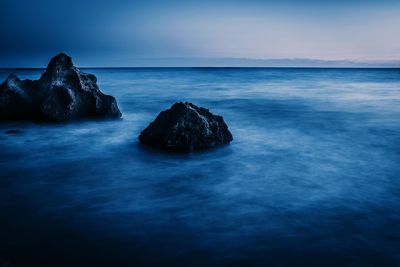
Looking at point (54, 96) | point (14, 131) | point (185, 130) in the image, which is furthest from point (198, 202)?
point (54, 96)

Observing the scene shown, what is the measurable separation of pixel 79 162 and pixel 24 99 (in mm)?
5111

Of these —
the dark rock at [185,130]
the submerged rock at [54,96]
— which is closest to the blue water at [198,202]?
the dark rock at [185,130]

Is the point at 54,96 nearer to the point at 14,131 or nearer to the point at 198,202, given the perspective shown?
the point at 14,131

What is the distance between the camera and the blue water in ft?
12.1

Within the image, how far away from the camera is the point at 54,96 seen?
10.6m

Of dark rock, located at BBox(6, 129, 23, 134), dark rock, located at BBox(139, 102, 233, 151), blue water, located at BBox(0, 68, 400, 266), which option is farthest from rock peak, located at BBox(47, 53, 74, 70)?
dark rock, located at BBox(139, 102, 233, 151)

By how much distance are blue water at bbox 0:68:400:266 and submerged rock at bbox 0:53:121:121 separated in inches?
60.7

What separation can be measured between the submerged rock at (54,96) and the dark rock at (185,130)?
13.0ft

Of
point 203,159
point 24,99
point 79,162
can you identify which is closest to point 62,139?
point 79,162

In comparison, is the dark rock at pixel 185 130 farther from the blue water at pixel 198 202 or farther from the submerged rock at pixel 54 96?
the submerged rock at pixel 54 96

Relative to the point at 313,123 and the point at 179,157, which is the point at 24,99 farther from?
the point at 313,123

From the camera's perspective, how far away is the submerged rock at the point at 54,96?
10.7 m

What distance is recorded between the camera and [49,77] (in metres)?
11.2

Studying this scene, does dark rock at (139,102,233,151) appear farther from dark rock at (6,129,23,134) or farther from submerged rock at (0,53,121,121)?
submerged rock at (0,53,121,121)
